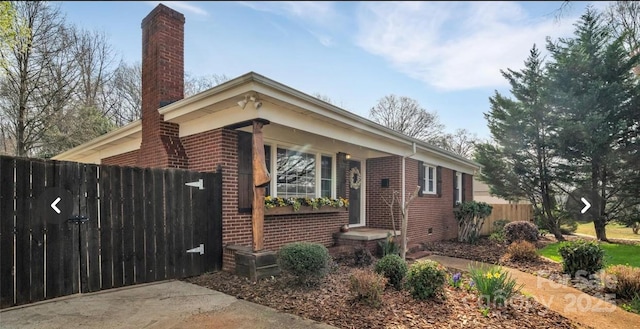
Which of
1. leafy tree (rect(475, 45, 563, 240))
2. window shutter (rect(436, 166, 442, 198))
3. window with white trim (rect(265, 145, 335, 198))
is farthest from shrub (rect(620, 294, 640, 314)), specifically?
leafy tree (rect(475, 45, 563, 240))

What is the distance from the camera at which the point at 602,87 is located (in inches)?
473

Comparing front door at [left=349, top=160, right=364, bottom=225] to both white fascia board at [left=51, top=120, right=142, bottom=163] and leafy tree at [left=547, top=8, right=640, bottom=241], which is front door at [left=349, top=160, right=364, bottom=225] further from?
leafy tree at [left=547, top=8, right=640, bottom=241]

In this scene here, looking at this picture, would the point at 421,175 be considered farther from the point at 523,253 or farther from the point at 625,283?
the point at 625,283

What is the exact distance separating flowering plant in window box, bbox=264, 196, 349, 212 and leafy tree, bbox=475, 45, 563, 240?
953cm

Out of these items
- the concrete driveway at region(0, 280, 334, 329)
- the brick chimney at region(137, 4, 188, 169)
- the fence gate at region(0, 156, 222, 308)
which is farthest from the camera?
the brick chimney at region(137, 4, 188, 169)

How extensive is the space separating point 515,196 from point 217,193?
14108 millimetres

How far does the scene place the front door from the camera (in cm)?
983

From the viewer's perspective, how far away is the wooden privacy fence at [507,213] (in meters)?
15.1

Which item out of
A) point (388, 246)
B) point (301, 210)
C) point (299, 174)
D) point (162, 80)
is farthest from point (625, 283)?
point (162, 80)

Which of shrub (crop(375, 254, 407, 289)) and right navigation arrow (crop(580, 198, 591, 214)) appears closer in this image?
shrub (crop(375, 254, 407, 289))

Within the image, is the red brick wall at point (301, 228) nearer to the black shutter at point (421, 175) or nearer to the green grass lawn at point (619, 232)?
the black shutter at point (421, 175)

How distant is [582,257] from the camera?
6223 mm

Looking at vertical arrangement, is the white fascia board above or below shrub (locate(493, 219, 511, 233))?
above

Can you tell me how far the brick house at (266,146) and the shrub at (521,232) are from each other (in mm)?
2661
